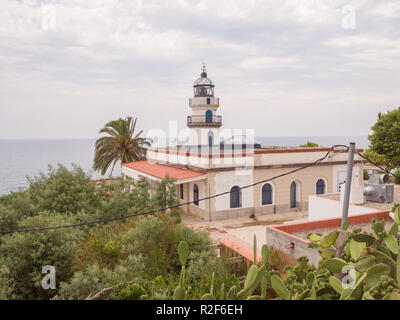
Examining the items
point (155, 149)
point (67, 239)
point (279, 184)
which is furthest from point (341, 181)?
point (67, 239)

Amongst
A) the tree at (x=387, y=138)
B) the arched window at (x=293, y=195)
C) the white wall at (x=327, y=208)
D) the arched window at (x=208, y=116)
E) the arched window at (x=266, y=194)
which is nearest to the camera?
the white wall at (x=327, y=208)

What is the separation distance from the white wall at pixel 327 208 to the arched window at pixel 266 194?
6.63 metres

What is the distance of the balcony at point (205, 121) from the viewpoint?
30656mm

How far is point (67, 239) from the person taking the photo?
9953 mm

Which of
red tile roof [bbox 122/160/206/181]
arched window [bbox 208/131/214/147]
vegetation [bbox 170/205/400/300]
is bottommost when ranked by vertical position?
vegetation [bbox 170/205/400/300]

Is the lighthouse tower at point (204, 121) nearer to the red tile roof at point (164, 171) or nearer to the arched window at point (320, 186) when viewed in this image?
the red tile roof at point (164, 171)

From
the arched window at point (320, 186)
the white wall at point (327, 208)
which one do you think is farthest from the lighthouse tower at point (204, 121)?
the white wall at point (327, 208)

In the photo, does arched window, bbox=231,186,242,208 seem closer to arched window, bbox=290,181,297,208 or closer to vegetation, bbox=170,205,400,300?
arched window, bbox=290,181,297,208

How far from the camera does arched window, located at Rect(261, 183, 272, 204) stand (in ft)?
71.4

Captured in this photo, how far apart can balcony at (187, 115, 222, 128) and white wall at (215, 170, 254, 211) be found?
10.6m

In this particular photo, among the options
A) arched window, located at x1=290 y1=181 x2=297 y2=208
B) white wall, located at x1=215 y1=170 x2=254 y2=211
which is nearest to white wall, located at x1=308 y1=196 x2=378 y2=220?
white wall, located at x1=215 y1=170 x2=254 y2=211

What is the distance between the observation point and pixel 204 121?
30.8 metres

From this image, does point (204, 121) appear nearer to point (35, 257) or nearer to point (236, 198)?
point (236, 198)
